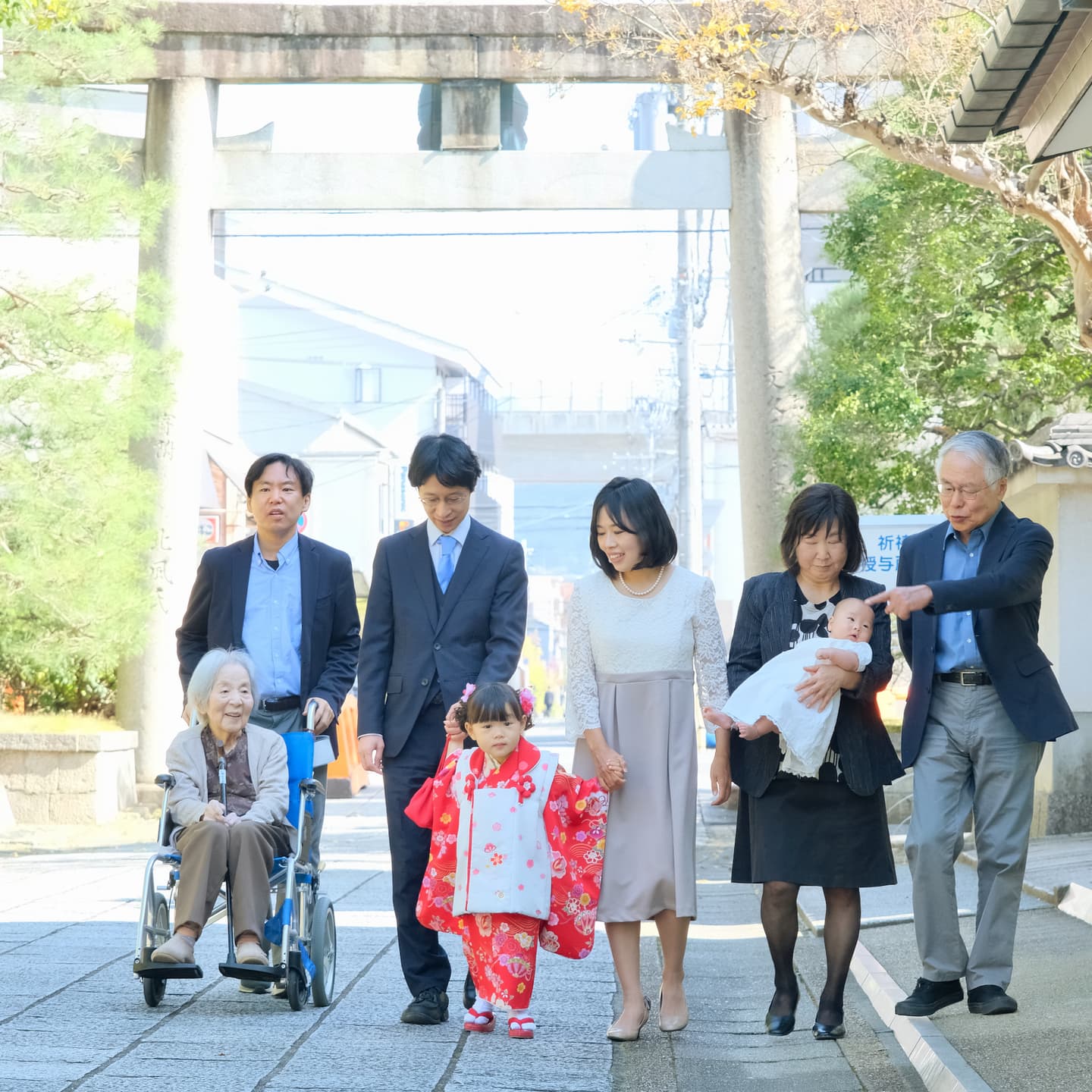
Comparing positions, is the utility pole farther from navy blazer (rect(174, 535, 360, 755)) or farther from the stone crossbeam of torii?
navy blazer (rect(174, 535, 360, 755))

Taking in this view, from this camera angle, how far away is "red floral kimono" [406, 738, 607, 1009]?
5133 millimetres

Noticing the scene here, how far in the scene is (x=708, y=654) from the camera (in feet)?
17.4

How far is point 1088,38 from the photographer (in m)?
5.55

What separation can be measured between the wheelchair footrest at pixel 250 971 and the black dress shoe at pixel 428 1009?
47cm


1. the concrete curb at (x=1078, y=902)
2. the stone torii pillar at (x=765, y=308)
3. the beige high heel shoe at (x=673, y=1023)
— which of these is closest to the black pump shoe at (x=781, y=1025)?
the beige high heel shoe at (x=673, y=1023)

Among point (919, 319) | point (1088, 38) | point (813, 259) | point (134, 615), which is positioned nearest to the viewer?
point (1088, 38)

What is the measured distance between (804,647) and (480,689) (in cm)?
107

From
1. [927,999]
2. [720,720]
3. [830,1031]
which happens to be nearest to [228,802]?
[720,720]

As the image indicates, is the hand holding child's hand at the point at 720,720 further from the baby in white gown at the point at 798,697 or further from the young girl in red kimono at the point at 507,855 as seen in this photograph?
the young girl in red kimono at the point at 507,855

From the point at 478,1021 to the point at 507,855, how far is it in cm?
59

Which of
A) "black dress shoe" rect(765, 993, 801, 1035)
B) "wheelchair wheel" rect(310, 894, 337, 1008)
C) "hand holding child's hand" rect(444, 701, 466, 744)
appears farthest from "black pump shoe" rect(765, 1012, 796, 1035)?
"wheelchair wheel" rect(310, 894, 337, 1008)

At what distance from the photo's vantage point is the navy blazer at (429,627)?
553cm

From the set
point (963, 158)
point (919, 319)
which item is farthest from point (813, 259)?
point (963, 158)

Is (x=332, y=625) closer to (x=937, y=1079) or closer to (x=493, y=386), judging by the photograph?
(x=937, y=1079)
